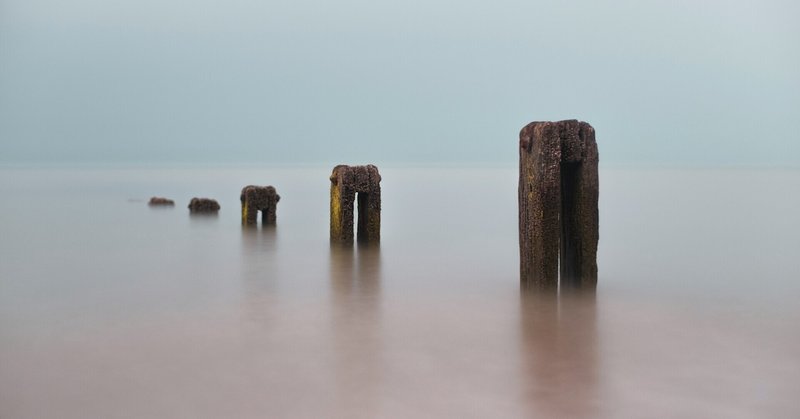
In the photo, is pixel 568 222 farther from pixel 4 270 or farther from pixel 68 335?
pixel 4 270

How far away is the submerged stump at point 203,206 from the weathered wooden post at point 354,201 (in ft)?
31.1

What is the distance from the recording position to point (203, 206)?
72.2 ft

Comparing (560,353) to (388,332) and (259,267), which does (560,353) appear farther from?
(259,267)

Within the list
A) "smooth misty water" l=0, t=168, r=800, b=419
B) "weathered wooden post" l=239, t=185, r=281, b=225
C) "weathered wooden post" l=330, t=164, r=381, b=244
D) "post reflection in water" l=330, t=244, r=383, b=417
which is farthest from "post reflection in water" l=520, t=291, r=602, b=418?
"weathered wooden post" l=239, t=185, r=281, b=225

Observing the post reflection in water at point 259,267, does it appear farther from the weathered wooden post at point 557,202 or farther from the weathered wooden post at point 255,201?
the weathered wooden post at point 557,202

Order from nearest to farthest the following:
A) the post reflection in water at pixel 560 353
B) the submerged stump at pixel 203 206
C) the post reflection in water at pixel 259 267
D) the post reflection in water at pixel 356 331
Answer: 1. the post reflection in water at pixel 560 353
2. the post reflection in water at pixel 356 331
3. the post reflection in water at pixel 259 267
4. the submerged stump at pixel 203 206

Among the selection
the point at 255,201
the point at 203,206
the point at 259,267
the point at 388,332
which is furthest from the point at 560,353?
the point at 203,206

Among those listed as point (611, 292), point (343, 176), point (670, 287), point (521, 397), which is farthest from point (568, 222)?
point (343, 176)

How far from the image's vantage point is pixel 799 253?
1309 cm

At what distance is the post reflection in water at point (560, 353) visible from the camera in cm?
522

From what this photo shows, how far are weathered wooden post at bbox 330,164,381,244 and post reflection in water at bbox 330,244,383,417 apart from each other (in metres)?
0.70

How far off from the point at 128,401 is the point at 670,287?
22.2 feet

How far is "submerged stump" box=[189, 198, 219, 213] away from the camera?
2190 centimetres

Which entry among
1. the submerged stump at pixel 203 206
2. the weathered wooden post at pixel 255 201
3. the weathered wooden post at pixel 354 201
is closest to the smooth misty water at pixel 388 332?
the weathered wooden post at pixel 354 201
